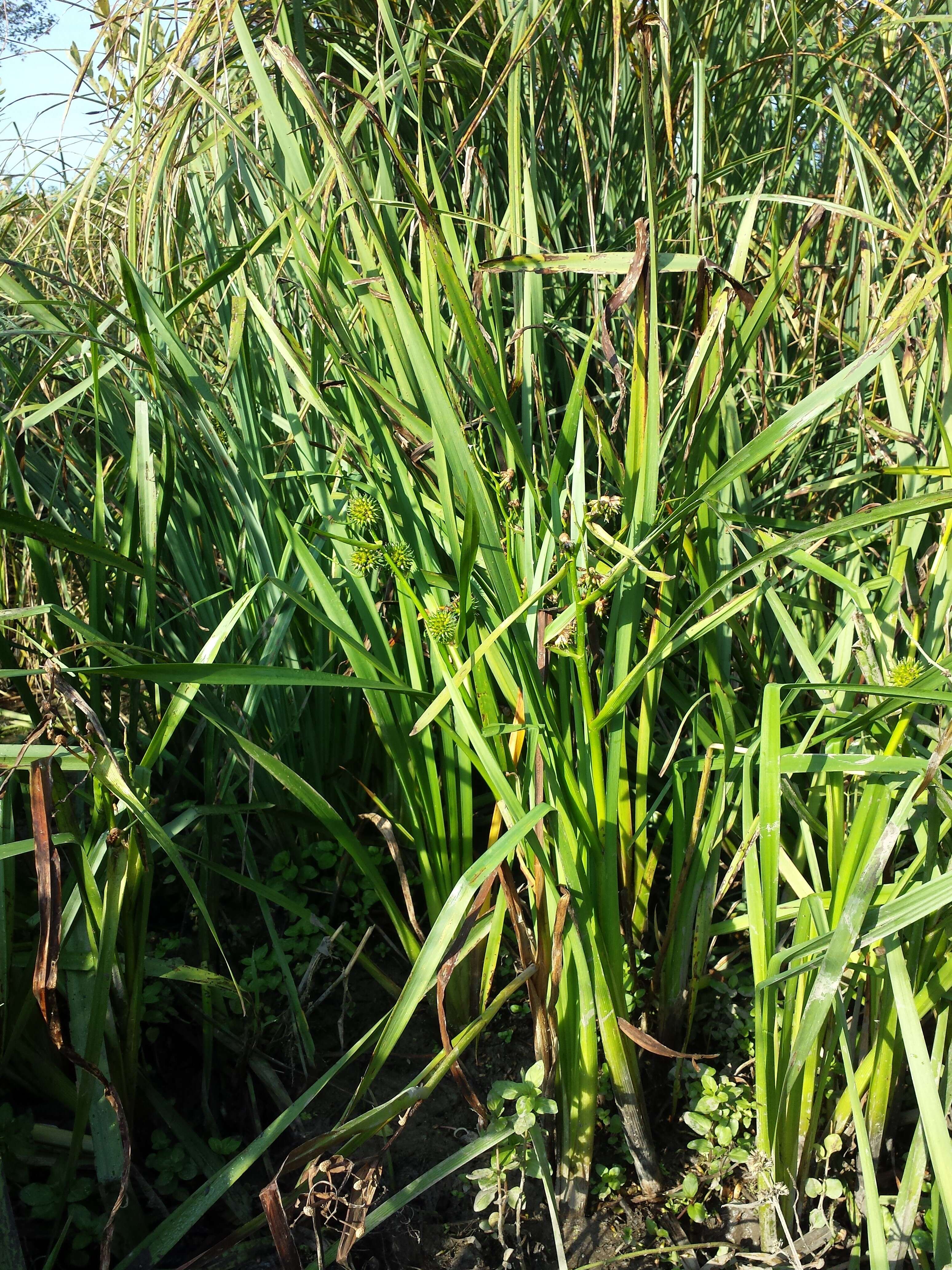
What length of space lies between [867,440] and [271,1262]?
46.2 inches

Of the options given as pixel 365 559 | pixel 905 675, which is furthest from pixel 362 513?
pixel 905 675

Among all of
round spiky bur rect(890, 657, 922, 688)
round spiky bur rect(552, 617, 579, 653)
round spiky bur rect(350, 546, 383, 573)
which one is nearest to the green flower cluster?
round spiky bur rect(350, 546, 383, 573)

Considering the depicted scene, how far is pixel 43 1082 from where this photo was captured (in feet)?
3.10

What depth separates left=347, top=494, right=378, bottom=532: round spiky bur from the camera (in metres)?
0.97

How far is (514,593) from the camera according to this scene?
871 millimetres

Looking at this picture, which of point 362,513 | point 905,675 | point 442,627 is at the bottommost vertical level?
point 905,675

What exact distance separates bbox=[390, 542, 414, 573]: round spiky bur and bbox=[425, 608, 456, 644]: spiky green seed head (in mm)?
61

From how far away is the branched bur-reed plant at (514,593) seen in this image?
2.76ft

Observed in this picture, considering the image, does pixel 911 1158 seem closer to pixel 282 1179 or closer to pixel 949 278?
pixel 282 1179

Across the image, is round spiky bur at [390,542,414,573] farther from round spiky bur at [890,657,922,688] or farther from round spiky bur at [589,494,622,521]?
round spiky bur at [890,657,922,688]

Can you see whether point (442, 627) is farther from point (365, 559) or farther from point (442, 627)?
point (365, 559)

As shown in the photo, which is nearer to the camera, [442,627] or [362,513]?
[442,627]

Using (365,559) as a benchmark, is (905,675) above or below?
below

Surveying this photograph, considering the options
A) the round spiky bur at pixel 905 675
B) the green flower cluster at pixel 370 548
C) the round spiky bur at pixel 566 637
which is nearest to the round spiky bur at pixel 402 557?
the green flower cluster at pixel 370 548
